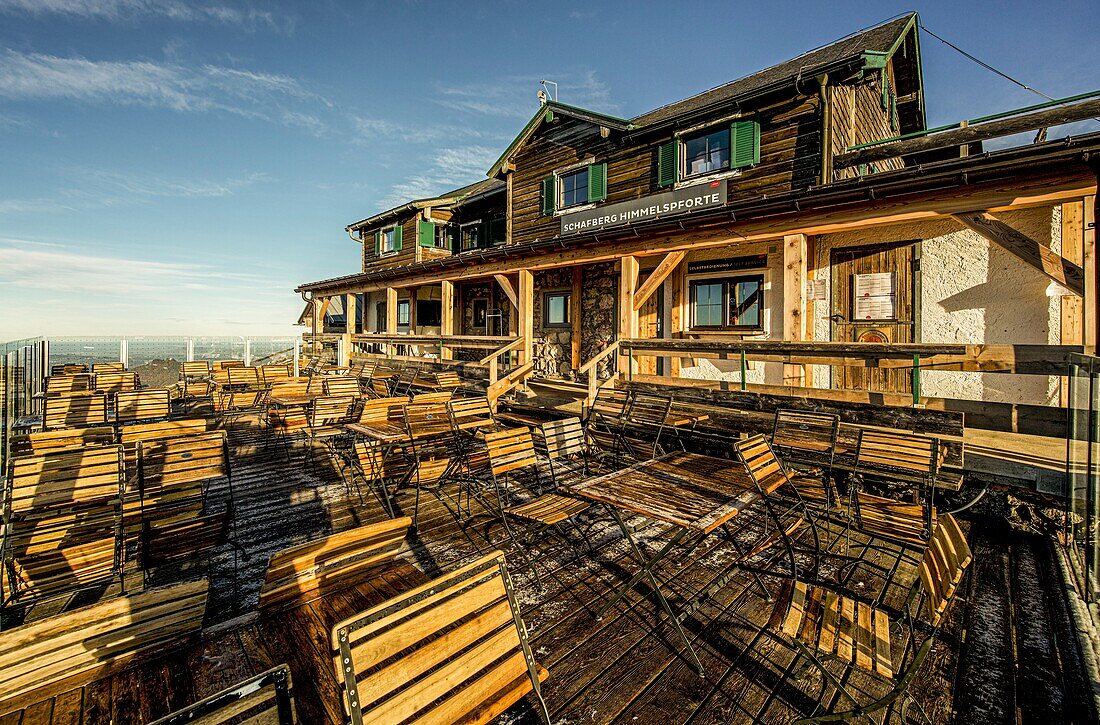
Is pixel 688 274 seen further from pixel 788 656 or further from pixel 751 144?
pixel 788 656

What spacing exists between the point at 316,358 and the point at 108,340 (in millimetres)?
8117

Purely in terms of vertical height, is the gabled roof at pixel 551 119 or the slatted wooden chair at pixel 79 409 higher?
the gabled roof at pixel 551 119

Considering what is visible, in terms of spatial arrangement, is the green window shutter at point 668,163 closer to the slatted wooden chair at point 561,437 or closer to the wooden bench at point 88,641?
the slatted wooden chair at point 561,437

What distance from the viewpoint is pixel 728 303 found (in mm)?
10398

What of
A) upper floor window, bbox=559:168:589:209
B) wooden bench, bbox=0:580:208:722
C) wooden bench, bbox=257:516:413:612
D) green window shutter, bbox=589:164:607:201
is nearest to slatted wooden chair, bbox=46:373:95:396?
wooden bench, bbox=257:516:413:612

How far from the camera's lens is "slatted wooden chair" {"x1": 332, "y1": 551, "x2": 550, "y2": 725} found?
62.7 inches

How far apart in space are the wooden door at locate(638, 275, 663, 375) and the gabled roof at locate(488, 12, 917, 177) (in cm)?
416

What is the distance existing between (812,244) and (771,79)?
4492 mm

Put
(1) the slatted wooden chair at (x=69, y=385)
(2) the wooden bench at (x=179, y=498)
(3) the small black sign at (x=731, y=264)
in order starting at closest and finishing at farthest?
1. (2) the wooden bench at (x=179, y=498)
2. (3) the small black sign at (x=731, y=264)
3. (1) the slatted wooden chair at (x=69, y=385)

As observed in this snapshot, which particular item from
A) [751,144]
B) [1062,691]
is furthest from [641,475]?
[751,144]

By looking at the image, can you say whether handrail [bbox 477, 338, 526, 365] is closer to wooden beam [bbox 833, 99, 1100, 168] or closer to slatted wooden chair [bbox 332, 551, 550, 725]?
wooden beam [bbox 833, 99, 1100, 168]

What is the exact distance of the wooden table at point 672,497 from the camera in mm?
3184

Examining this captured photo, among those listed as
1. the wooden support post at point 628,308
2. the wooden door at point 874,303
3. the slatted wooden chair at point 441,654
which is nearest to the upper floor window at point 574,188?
the wooden support post at point 628,308

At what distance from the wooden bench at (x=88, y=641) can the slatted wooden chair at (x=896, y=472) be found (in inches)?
186
